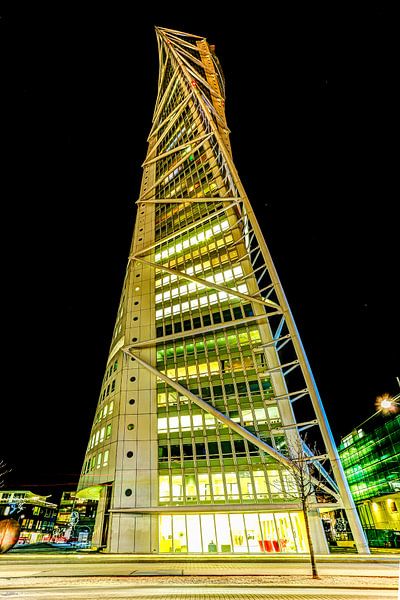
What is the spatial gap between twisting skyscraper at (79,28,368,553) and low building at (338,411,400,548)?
27.7 metres

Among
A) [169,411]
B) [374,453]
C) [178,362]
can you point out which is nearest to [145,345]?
[178,362]

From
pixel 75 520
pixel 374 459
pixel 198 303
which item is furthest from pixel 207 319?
pixel 75 520

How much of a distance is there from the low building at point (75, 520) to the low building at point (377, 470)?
158 feet

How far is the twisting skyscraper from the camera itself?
27.4m

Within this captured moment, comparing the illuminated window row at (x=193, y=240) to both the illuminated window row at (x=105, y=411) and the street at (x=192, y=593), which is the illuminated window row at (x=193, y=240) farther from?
the street at (x=192, y=593)

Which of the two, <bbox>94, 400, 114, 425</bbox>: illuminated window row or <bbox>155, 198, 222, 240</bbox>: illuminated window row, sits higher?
<bbox>155, 198, 222, 240</bbox>: illuminated window row

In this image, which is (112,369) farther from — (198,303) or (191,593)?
(191,593)

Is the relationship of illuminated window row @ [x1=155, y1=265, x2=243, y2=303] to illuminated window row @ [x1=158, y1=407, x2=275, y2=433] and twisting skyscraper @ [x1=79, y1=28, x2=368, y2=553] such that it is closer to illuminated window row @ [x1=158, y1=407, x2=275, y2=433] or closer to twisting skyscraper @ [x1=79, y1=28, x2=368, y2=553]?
twisting skyscraper @ [x1=79, y1=28, x2=368, y2=553]

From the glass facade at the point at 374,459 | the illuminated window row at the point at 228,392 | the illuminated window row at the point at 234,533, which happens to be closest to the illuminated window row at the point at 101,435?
the illuminated window row at the point at 228,392

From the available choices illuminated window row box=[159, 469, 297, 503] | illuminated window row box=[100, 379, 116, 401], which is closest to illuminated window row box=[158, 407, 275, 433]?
illuminated window row box=[159, 469, 297, 503]

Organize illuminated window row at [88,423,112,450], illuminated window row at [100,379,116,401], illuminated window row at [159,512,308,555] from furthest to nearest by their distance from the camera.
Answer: illuminated window row at [100,379,116,401]
illuminated window row at [88,423,112,450]
illuminated window row at [159,512,308,555]

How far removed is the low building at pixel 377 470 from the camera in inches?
2062

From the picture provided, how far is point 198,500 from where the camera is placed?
93.2 feet

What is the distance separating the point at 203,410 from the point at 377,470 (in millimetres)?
46303
